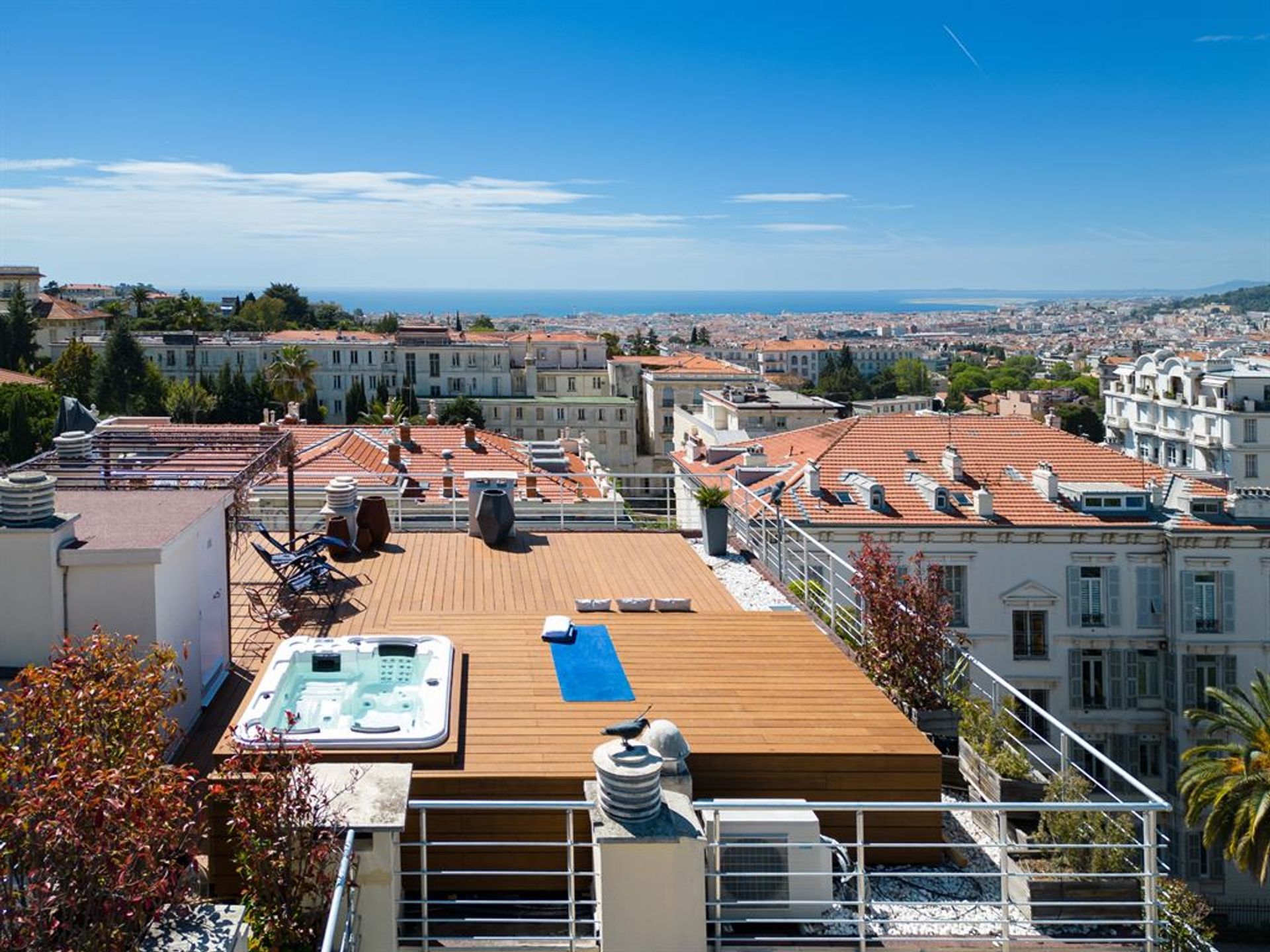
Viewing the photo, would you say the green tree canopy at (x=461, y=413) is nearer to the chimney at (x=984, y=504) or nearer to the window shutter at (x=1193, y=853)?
the chimney at (x=984, y=504)

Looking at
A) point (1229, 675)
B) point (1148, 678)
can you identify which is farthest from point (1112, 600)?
point (1229, 675)

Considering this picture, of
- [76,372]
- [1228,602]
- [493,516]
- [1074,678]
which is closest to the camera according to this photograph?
[493,516]

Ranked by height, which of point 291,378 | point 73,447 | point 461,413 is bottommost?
point 461,413

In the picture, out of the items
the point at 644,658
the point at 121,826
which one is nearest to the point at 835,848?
the point at 644,658

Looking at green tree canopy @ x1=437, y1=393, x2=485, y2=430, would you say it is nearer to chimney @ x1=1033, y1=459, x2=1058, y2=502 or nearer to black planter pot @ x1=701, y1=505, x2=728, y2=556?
chimney @ x1=1033, y1=459, x2=1058, y2=502

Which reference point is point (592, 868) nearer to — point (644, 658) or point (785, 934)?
point (785, 934)

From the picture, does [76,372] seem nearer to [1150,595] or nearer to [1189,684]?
[1150,595]

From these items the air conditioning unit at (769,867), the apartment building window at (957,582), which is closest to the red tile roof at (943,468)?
the apartment building window at (957,582)
